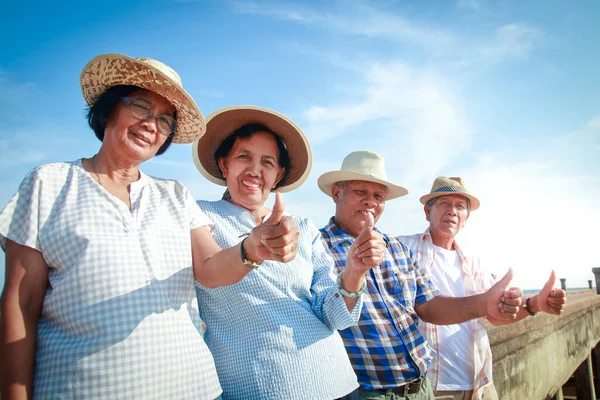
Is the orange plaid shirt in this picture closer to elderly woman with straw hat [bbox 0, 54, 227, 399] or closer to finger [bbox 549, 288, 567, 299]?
finger [bbox 549, 288, 567, 299]

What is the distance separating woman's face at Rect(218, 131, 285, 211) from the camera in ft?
7.41

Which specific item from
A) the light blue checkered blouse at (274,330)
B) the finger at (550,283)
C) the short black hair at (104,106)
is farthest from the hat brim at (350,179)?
the short black hair at (104,106)

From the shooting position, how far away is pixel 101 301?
142 cm

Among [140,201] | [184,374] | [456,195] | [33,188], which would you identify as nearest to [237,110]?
[140,201]

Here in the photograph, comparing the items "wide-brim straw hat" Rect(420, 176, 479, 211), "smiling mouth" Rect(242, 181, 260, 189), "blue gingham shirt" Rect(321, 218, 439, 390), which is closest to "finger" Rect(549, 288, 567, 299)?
"blue gingham shirt" Rect(321, 218, 439, 390)

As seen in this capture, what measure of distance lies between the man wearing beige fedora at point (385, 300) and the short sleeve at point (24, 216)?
151cm

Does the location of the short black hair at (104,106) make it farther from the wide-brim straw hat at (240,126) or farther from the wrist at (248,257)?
the wrist at (248,257)

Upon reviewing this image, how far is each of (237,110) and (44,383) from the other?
1768mm

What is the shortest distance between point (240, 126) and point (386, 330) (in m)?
1.80

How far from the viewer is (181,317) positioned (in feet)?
5.28

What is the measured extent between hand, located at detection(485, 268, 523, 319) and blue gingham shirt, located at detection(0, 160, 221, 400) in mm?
2419

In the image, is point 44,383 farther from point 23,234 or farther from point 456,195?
point 456,195

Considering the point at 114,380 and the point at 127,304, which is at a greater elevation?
the point at 127,304

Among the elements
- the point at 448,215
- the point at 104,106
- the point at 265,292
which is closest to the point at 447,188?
the point at 448,215
